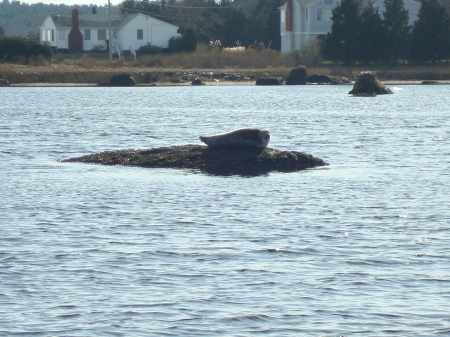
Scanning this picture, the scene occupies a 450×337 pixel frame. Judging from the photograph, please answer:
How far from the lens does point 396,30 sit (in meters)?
86.6

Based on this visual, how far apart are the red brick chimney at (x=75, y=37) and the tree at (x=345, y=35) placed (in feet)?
106

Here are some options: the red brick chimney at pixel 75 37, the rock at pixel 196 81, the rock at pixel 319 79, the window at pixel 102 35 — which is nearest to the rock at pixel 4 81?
the rock at pixel 196 81

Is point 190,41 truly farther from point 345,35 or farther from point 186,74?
point 345,35

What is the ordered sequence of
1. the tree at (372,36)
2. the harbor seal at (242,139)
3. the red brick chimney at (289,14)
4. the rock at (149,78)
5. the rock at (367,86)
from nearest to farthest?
the harbor seal at (242,139)
the rock at (367,86)
the tree at (372,36)
the rock at (149,78)
the red brick chimney at (289,14)

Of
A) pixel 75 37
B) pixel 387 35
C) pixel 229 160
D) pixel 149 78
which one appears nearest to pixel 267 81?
pixel 149 78

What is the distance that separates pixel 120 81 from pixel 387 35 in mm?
25111

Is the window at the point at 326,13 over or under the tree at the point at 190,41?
over

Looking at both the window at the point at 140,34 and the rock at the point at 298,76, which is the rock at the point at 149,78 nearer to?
the rock at the point at 298,76

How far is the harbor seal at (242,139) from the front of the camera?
2330 cm

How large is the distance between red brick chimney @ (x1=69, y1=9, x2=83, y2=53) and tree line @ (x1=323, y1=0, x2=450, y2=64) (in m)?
32.2

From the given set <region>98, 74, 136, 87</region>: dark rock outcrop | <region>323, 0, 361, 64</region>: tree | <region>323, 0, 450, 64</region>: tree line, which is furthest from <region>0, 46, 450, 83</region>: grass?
<region>323, 0, 361, 64</region>: tree

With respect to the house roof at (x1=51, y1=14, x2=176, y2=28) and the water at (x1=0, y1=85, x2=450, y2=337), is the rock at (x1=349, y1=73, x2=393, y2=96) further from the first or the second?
the house roof at (x1=51, y1=14, x2=176, y2=28)

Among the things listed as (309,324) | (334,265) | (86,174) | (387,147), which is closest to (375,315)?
(309,324)

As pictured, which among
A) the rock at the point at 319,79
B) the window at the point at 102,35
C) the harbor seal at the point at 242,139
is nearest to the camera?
the harbor seal at the point at 242,139
